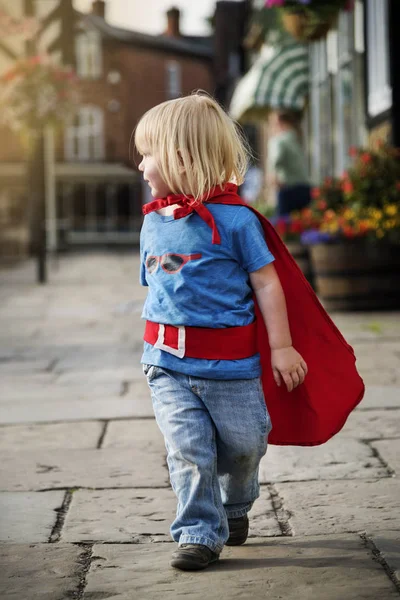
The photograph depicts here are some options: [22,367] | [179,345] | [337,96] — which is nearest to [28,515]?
[179,345]

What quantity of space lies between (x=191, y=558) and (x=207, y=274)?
706mm

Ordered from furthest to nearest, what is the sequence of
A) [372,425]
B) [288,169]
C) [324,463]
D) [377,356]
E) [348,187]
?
1. [288,169]
2. [348,187]
3. [377,356]
4. [372,425]
5. [324,463]

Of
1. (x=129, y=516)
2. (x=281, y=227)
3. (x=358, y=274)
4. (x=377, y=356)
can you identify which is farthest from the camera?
(x=281, y=227)

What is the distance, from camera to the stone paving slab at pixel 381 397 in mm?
4793

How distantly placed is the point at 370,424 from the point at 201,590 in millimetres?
2039

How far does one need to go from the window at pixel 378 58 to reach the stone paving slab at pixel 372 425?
620 centimetres

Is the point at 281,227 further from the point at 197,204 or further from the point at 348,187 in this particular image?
the point at 197,204

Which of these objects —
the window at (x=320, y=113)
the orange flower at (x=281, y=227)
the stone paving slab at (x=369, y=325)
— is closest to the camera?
the stone paving slab at (x=369, y=325)

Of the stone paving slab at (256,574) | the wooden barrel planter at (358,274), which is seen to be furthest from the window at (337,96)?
the stone paving slab at (256,574)

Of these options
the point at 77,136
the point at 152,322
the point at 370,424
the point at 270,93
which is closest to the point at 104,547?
the point at 152,322

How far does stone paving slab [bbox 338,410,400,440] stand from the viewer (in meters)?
4.22

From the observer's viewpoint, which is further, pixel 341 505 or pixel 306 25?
pixel 306 25

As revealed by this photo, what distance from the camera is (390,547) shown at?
9.09ft

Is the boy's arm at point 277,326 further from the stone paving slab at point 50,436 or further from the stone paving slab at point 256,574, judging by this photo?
the stone paving slab at point 50,436
